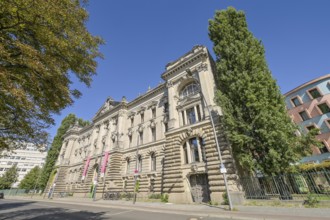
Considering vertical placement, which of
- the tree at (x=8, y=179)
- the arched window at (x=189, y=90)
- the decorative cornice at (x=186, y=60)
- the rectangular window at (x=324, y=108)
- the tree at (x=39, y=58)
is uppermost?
the decorative cornice at (x=186, y=60)

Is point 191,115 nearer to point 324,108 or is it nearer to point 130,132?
point 130,132

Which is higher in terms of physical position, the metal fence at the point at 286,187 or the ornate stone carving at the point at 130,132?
the ornate stone carving at the point at 130,132

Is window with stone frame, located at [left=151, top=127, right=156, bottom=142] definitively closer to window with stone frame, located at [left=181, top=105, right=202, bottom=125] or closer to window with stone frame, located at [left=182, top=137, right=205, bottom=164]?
window with stone frame, located at [left=181, top=105, right=202, bottom=125]

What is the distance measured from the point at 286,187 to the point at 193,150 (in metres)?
8.95

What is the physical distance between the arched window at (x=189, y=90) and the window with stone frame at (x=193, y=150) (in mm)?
6417

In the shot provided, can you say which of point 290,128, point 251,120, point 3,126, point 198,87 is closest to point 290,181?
point 290,128

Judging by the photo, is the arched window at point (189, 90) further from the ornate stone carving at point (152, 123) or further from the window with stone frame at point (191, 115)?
the ornate stone carving at point (152, 123)

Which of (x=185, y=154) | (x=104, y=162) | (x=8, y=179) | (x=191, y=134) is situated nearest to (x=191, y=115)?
(x=191, y=134)

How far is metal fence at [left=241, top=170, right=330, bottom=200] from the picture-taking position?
12666 millimetres

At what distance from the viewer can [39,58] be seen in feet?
19.0

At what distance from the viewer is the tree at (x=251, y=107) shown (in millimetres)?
13461

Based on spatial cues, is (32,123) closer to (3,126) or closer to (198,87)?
(3,126)

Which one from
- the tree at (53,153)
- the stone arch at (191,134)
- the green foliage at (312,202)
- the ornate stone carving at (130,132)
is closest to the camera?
the green foliage at (312,202)

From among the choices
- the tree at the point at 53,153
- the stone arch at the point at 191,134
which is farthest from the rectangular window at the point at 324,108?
the tree at the point at 53,153
